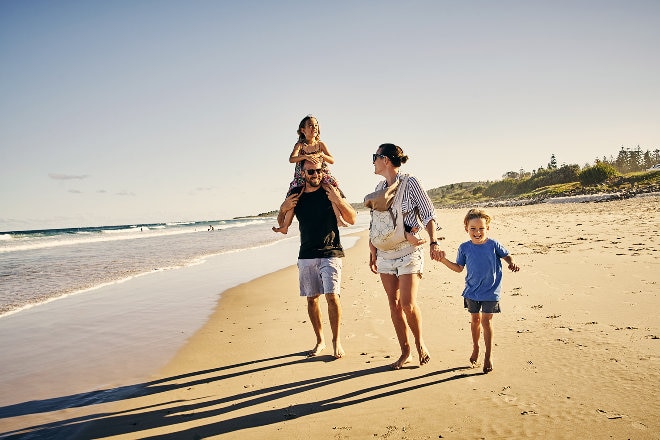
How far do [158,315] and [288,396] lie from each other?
14.7 ft

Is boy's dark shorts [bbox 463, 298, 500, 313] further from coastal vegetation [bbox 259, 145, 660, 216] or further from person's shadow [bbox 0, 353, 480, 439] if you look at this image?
coastal vegetation [bbox 259, 145, 660, 216]

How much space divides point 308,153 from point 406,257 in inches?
70.9

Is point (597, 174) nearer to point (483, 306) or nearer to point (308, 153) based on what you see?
point (483, 306)

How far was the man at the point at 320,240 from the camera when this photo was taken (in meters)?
4.64

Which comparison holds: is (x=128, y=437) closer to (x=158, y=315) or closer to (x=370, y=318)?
(x=370, y=318)

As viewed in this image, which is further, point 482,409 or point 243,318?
point 243,318

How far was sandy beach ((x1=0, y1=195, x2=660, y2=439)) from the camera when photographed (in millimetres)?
3051

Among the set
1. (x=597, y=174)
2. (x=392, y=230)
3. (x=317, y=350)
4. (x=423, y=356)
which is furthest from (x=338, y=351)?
(x=597, y=174)

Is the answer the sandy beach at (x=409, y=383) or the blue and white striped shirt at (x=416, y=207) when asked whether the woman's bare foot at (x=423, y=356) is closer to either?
the sandy beach at (x=409, y=383)

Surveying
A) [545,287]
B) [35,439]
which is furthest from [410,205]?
[545,287]

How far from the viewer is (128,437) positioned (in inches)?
124

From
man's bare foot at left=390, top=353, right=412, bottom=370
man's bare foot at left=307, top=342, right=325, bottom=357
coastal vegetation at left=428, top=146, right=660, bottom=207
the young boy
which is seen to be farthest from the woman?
coastal vegetation at left=428, top=146, right=660, bottom=207

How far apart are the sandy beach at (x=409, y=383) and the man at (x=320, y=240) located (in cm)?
70

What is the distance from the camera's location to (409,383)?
12.4 feet
